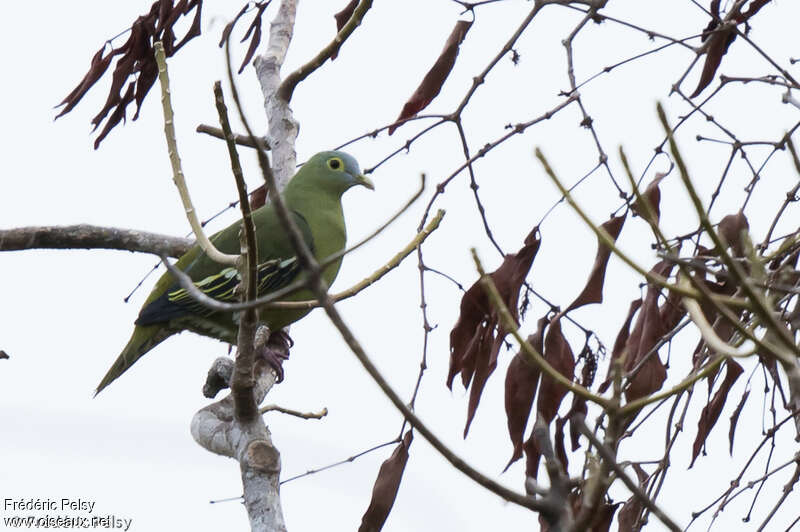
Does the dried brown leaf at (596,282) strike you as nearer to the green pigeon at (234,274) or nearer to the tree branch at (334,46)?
the tree branch at (334,46)

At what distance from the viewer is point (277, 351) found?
3426mm

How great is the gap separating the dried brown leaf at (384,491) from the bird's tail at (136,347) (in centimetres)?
177

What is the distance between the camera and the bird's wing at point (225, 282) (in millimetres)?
3686

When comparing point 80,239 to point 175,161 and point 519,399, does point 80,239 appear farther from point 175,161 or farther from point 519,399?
point 519,399

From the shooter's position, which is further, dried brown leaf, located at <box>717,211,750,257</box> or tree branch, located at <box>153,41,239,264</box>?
dried brown leaf, located at <box>717,211,750,257</box>

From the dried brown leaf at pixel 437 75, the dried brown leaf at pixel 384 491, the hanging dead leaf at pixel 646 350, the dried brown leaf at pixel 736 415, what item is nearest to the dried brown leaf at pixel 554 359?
the hanging dead leaf at pixel 646 350

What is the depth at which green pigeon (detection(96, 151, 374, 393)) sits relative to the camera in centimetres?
368

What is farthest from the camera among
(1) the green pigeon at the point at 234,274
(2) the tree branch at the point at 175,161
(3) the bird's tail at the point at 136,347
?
(3) the bird's tail at the point at 136,347

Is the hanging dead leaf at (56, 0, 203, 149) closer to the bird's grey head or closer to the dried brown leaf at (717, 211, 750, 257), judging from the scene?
the bird's grey head

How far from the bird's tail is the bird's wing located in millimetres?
53

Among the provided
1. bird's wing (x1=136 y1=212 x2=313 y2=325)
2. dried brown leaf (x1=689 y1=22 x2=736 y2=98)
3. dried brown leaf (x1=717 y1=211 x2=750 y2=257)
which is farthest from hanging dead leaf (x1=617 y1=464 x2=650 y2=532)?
bird's wing (x1=136 y1=212 x2=313 y2=325)

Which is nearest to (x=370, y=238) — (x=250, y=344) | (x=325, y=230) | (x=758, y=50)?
(x=250, y=344)

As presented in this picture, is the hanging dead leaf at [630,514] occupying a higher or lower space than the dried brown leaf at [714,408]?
lower

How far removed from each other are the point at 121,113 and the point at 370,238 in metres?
2.09
